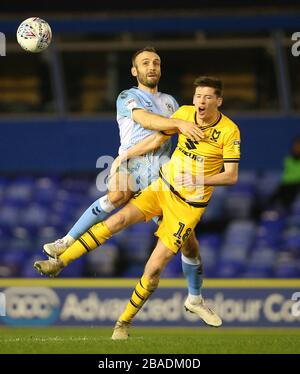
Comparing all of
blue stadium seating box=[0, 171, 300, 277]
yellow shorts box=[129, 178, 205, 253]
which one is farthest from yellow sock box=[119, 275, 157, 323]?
blue stadium seating box=[0, 171, 300, 277]

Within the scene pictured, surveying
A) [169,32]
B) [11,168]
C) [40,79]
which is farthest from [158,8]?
[11,168]

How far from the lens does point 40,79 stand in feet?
67.0

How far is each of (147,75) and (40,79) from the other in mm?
8727

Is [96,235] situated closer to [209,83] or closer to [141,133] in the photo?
[141,133]

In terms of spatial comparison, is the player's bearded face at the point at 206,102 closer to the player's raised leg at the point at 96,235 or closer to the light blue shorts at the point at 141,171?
the light blue shorts at the point at 141,171

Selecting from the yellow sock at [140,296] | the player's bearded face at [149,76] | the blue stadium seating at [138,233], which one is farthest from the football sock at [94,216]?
the blue stadium seating at [138,233]

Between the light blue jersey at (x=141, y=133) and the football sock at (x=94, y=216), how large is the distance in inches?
13.3

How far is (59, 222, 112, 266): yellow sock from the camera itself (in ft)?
38.7

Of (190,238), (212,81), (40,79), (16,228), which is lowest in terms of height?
(190,238)

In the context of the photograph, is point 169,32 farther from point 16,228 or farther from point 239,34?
point 16,228

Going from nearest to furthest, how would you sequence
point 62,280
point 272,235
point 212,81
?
point 212,81 → point 62,280 → point 272,235

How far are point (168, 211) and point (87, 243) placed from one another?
2.67 feet

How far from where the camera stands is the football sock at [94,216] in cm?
1191

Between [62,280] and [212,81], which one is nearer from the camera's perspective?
[212,81]
